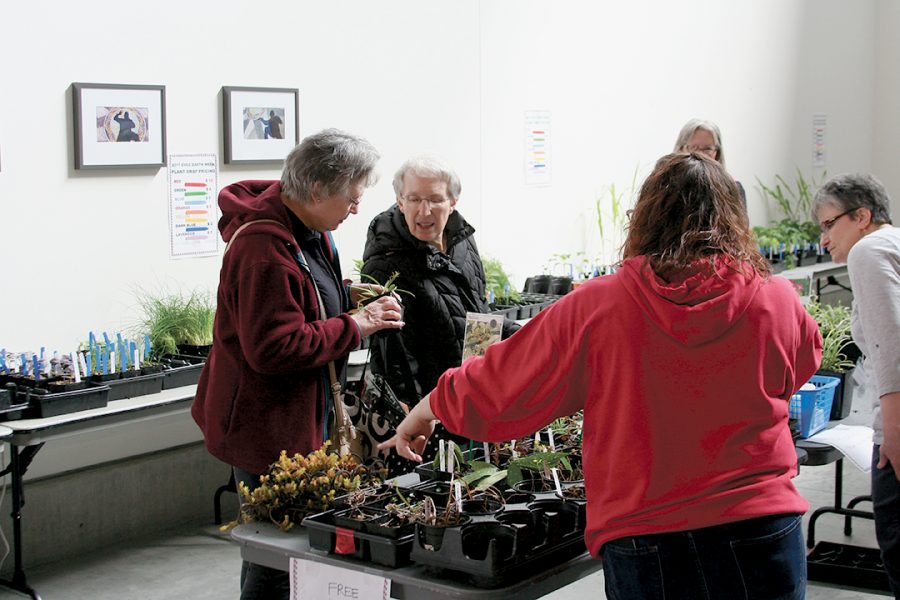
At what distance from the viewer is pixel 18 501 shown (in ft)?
14.0

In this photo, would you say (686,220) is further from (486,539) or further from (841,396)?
(841,396)

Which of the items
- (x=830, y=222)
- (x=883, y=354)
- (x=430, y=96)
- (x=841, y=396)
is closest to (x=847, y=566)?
(x=841, y=396)

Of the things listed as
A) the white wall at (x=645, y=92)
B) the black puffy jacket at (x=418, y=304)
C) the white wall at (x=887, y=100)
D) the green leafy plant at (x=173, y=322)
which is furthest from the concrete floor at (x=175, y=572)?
the white wall at (x=887, y=100)

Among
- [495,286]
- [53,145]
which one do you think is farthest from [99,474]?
[495,286]

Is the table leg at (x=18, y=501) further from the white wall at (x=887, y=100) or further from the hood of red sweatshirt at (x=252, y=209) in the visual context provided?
the white wall at (x=887, y=100)

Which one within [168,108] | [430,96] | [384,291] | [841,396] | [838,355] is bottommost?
[841,396]

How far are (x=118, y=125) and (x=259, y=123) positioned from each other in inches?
31.7

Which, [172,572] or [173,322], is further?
[173,322]

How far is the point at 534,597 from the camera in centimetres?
242

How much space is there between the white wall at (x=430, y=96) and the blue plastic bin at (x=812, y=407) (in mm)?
2948

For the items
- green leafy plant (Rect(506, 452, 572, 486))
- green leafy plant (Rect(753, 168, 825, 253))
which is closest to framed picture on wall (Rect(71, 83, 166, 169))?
green leafy plant (Rect(506, 452, 572, 486))

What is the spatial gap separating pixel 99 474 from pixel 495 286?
237cm

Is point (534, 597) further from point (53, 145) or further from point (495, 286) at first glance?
point (495, 286)

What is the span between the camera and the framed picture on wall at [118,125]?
486 cm
